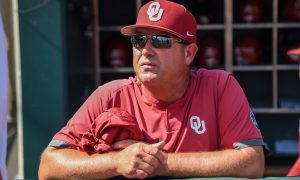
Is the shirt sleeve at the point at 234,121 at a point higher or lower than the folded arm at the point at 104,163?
higher

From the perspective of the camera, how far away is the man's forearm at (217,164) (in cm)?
222

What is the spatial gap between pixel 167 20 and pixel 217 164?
0.66m

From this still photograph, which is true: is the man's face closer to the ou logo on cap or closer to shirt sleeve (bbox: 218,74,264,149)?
the ou logo on cap

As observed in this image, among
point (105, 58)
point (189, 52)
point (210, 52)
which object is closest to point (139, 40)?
point (189, 52)

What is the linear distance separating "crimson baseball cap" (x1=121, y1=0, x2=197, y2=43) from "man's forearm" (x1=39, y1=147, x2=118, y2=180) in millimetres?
597

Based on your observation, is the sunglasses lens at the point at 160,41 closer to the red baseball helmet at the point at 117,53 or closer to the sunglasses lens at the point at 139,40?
the sunglasses lens at the point at 139,40

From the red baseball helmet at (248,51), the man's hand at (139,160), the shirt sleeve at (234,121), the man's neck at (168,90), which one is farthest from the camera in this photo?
the red baseball helmet at (248,51)

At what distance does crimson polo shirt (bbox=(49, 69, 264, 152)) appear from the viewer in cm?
243

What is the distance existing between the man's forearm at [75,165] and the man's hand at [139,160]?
48mm

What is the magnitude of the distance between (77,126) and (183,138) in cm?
47

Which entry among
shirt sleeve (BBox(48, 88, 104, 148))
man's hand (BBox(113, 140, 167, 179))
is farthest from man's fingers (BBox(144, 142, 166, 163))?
shirt sleeve (BBox(48, 88, 104, 148))

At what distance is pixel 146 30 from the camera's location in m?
2.44

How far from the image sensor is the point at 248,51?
5.71 m

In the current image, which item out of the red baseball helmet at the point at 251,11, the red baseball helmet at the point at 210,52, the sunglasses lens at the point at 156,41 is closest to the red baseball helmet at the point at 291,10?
the red baseball helmet at the point at 251,11
